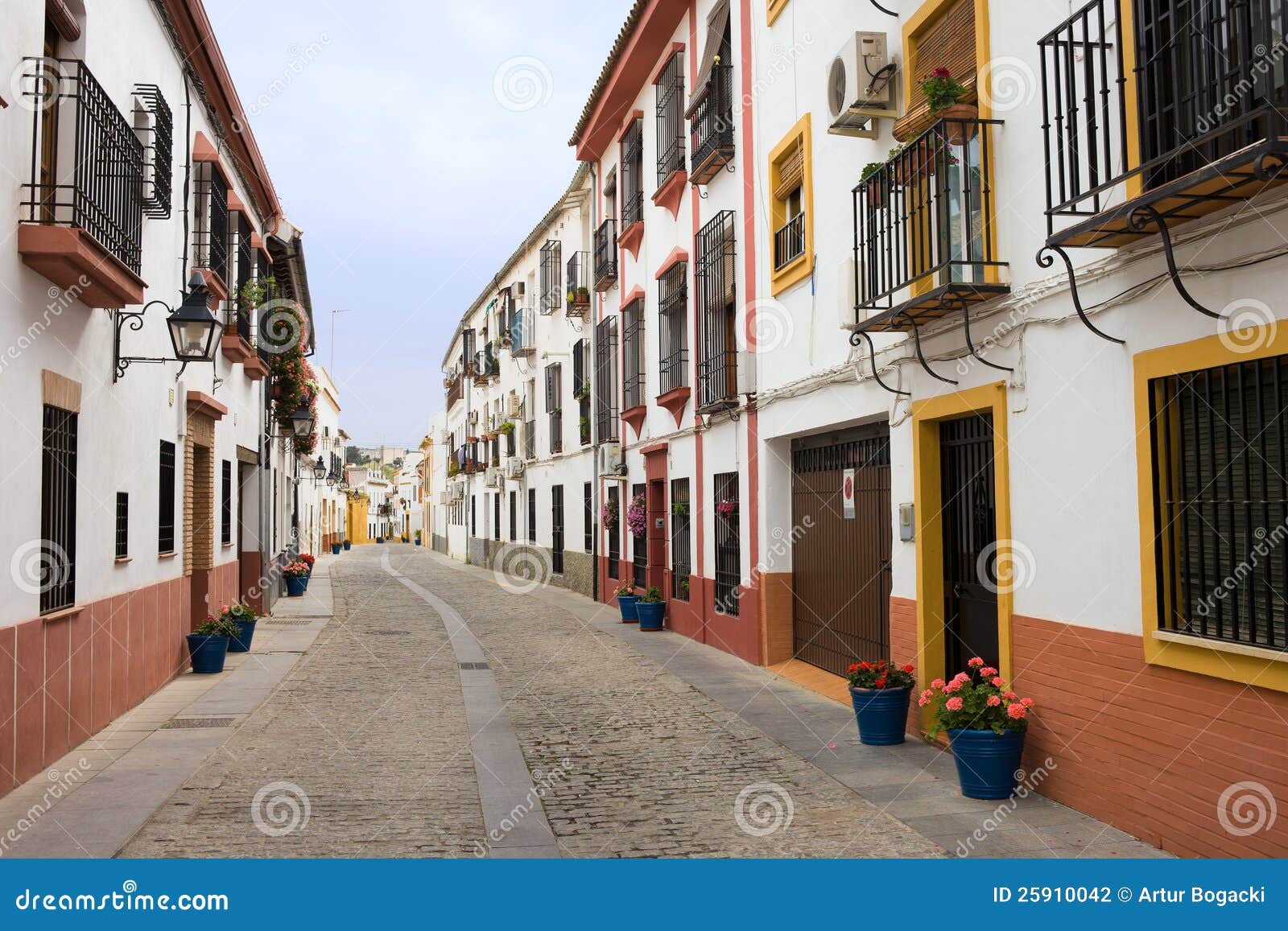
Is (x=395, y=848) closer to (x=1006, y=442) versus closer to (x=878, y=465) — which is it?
(x=1006, y=442)

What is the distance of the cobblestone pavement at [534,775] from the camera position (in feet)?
18.6

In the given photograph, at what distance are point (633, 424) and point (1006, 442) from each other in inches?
449

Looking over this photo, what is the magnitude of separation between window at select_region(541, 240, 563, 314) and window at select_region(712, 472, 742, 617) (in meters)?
11.5

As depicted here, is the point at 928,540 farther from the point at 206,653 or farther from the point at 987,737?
the point at 206,653

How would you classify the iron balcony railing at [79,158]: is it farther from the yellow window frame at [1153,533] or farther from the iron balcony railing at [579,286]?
the iron balcony railing at [579,286]

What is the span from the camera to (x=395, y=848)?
5.53 m

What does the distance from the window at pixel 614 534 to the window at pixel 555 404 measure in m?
4.74

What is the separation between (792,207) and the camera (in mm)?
11430

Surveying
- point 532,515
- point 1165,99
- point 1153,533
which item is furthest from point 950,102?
point 532,515

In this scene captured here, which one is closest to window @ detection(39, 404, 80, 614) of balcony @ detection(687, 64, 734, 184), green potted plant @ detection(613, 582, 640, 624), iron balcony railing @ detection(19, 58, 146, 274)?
iron balcony railing @ detection(19, 58, 146, 274)

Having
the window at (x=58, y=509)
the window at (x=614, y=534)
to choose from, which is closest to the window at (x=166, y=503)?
the window at (x=58, y=509)

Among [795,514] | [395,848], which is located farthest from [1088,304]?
[795,514]

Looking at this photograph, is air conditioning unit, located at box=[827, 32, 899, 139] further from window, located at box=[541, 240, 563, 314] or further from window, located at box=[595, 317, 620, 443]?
window, located at box=[541, 240, 563, 314]

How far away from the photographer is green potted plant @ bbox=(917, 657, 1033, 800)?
631 cm
